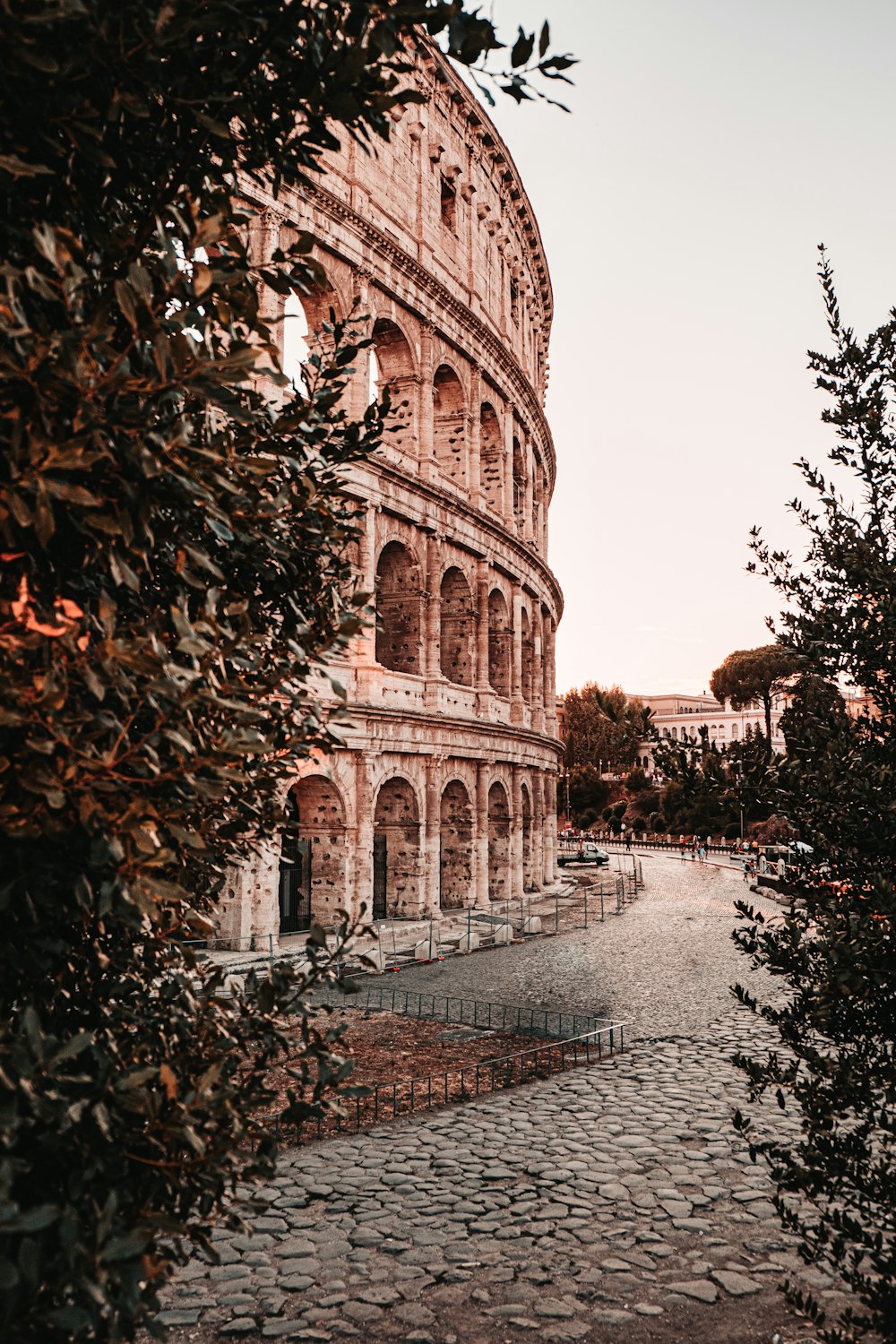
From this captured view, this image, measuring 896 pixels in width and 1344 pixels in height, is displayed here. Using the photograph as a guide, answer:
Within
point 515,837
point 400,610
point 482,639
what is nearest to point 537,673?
point 515,837

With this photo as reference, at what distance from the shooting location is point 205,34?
335 centimetres

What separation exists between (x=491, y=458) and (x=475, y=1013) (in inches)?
805

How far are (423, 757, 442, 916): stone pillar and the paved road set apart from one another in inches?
89.7

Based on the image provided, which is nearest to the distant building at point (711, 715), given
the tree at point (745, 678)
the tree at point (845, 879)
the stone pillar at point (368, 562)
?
the tree at point (745, 678)

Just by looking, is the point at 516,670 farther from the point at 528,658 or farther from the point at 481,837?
the point at 481,837

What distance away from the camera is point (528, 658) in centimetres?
3441

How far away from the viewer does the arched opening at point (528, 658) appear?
1337 inches

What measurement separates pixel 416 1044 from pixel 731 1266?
713cm

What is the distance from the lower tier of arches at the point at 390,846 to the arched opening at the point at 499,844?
3cm

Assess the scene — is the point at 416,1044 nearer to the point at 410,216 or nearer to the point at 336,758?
the point at 336,758

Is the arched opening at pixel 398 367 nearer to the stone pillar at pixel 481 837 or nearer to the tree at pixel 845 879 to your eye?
the stone pillar at pixel 481 837

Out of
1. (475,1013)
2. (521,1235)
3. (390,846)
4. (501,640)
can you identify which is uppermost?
(501,640)

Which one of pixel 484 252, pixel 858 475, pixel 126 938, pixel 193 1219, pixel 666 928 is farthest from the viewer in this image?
pixel 484 252

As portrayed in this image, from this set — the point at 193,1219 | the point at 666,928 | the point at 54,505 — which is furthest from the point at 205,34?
the point at 666,928
